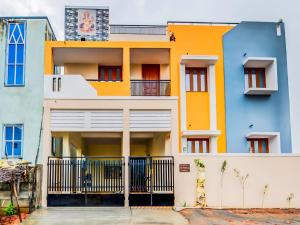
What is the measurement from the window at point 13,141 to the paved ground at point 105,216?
389cm

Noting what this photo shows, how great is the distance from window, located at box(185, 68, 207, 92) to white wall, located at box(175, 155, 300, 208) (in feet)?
18.9

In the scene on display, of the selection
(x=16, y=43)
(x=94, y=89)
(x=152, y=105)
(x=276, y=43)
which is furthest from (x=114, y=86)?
(x=276, y=43)

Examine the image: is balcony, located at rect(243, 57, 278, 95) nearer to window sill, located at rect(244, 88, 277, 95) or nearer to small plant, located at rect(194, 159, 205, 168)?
window sill, located at rect(244, 88, 277, 95)

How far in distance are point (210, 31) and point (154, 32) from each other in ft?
9.09

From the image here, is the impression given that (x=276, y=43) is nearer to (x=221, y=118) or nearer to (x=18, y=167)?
(x=221, y=118)

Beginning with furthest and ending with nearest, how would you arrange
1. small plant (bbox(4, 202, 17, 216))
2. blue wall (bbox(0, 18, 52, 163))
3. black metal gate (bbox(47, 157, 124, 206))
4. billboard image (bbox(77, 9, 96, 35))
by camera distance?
billboard image (bbox(77, 9, 96, 35))
blue wall (bbox(0, 18, 52, 163))
black metal gate (bbox(47, 157, 124, 206))
small plant (bbox(4, 202, 17, 216))

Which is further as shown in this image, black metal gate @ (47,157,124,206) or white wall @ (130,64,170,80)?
white wall @ (130,64,170,80)

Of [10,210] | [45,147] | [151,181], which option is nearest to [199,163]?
[151,181]

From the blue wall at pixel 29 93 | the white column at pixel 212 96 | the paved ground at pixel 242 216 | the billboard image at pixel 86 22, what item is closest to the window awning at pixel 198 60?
the white column at pixel 212 96

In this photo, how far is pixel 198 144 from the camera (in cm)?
2286

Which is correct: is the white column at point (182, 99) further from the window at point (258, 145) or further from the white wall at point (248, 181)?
the white wall at point (248, 181)

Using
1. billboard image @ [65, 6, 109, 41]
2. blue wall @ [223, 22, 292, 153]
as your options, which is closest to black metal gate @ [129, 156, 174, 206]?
blue wall @ [223, 22, 292, 153]

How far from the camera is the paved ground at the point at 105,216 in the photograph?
15.1m

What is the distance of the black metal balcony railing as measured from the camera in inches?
854
